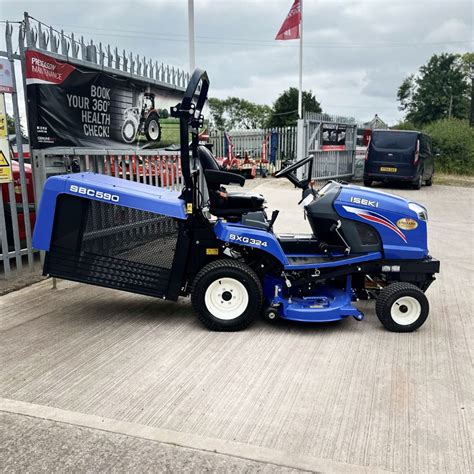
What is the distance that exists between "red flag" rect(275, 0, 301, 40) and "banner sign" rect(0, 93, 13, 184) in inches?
734

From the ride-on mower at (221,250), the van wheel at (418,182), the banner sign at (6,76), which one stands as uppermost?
the banner sign at (6,76)

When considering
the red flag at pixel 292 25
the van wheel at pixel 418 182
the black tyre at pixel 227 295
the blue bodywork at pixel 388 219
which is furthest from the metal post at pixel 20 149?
the red flag at pixel 292 25

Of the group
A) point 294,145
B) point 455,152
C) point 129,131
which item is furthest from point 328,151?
point 129,131

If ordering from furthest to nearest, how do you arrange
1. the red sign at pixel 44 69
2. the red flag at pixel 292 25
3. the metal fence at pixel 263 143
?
the red flag at pixel 292 25
the metal fence at pixel 263 143
the red sign at pixel 44 69

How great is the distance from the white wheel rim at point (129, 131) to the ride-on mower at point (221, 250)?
9.43ft

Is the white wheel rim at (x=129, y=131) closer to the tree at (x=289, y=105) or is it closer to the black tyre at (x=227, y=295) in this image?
the black tyre at (x=227, y=295)

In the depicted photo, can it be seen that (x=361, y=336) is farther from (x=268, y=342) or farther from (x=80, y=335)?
(x=80, y=335)

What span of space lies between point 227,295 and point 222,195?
1.08m

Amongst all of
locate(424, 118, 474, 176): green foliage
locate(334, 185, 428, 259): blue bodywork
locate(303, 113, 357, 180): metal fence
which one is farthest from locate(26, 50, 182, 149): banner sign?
locate(424, 118, 474, 176): green foliage

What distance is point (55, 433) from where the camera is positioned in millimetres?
2688

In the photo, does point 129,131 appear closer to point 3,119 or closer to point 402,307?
point 3,119

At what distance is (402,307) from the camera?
4.17 meters

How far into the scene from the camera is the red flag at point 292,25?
840 inches

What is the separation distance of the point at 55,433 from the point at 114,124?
195 inches
